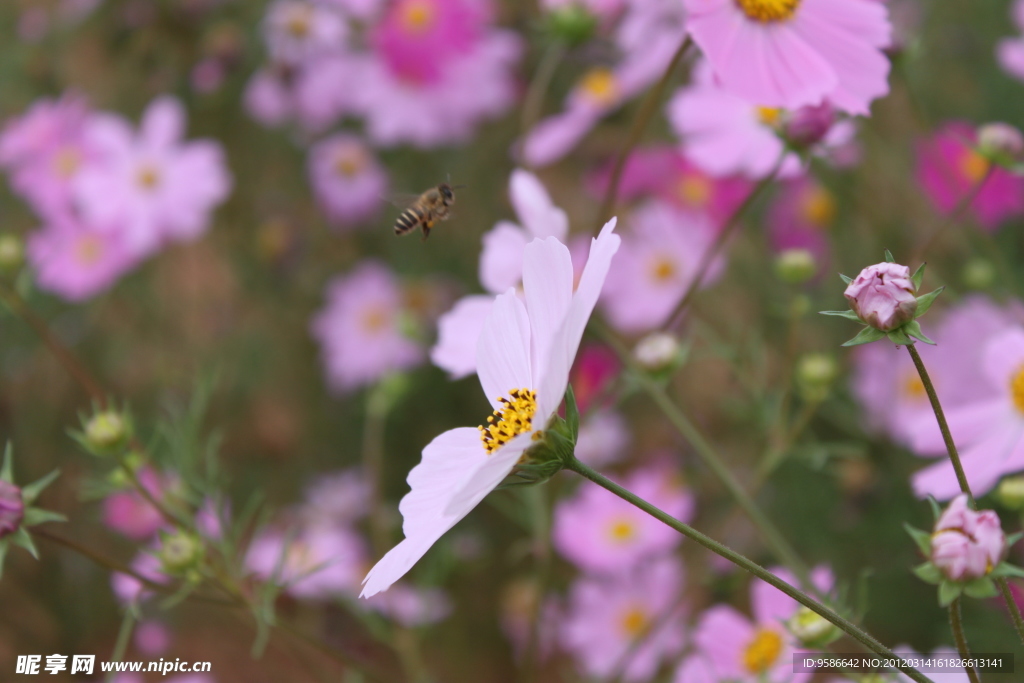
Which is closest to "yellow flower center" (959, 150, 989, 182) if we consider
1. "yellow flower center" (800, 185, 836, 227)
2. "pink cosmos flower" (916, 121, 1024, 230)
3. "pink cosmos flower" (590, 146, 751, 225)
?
"pink cosmos flower" (916, 121, 1024, 230)

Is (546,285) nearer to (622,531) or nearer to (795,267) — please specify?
(795,267)

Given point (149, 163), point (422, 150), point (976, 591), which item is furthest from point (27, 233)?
point (976, 591)

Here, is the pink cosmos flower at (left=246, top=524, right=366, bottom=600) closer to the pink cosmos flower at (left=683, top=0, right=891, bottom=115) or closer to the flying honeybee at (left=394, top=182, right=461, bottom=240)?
the flying honeybee at (left=394, top=182, right=461, bottom=240)

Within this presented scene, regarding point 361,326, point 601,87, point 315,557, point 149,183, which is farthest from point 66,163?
point 601,87

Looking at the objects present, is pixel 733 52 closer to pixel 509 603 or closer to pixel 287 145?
pixel 509 603

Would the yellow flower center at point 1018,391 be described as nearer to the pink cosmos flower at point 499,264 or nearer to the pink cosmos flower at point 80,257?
the pink cosmos flower at point 499,264
